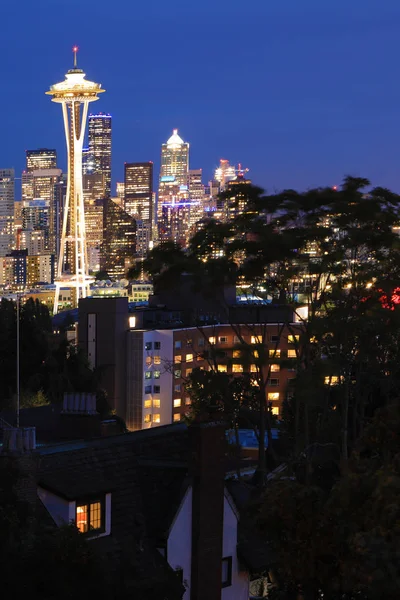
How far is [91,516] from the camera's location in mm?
11859

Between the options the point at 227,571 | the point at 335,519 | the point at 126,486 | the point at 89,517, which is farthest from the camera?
the point at 227,571

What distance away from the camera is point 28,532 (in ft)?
34.7

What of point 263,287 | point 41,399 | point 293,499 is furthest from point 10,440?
point 41,399

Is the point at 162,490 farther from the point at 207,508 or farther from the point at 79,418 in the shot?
the point at 79,418

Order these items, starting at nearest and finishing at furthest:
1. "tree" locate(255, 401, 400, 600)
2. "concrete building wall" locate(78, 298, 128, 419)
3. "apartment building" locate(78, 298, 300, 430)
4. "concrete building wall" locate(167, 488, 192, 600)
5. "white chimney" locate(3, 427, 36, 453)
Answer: "tree" locate(255, 401, 400, 600) → "white chimney" locate(3, 427, 36, 453) → "concrete building wall" locate(167, 488, 192, 600) → "apartment building" locate(78, 298, 300, 430) → "concrete building wall" locate(78, 298, 128, 419)

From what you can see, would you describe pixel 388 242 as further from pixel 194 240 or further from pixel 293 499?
pixel 293 499

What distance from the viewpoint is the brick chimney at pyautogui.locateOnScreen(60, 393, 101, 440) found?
17.2m

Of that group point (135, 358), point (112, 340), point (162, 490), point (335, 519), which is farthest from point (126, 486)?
point (135, 358)

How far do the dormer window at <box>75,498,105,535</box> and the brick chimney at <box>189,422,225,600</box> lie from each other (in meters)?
1.10

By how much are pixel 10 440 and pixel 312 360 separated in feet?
30.5

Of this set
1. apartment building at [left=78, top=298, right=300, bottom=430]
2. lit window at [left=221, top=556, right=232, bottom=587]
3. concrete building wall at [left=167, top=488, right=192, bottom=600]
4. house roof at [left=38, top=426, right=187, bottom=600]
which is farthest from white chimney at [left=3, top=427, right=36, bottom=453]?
apartment building at [left=78, top=298, right=300, bottom=430]

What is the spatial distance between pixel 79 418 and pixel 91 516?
561cm

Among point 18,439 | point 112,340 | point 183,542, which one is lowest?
point 183,542

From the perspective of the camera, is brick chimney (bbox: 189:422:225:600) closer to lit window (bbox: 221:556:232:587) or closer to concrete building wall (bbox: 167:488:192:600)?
concrete building wall (bbox: 167:488:192:600)
